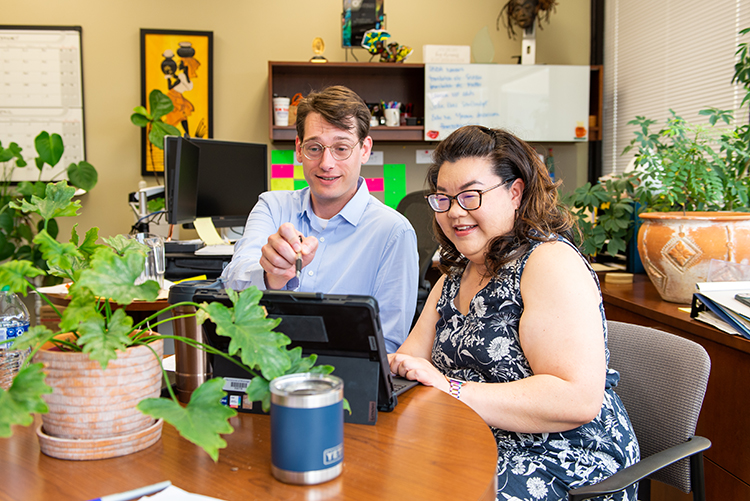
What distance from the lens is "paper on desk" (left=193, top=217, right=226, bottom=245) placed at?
277 cm

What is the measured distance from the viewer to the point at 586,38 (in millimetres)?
3795

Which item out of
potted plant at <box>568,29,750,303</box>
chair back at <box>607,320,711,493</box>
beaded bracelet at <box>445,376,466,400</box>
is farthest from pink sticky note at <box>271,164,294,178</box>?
beaded bracelet at <box>445,376,466,400</box>

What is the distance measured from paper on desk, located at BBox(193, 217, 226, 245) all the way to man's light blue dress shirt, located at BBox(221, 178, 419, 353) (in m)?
1.15

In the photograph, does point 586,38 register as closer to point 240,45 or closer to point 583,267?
point 240,45

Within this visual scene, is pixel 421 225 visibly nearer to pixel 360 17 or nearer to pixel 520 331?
pixel 360 17

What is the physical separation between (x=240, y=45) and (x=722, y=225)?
2978 mm

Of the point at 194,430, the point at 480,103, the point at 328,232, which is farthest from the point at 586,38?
the point at 194,430

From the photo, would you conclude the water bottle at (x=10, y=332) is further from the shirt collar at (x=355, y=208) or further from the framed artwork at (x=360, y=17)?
the framed artwork at (x=360, y=17)

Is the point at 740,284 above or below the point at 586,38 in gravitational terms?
below

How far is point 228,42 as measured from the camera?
3607 mm

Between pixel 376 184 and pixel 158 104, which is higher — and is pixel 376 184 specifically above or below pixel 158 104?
below

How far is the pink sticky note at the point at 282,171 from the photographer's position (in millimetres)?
3723

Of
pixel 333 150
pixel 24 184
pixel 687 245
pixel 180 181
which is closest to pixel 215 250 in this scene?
pixel 180 181

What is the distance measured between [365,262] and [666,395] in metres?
0.80
